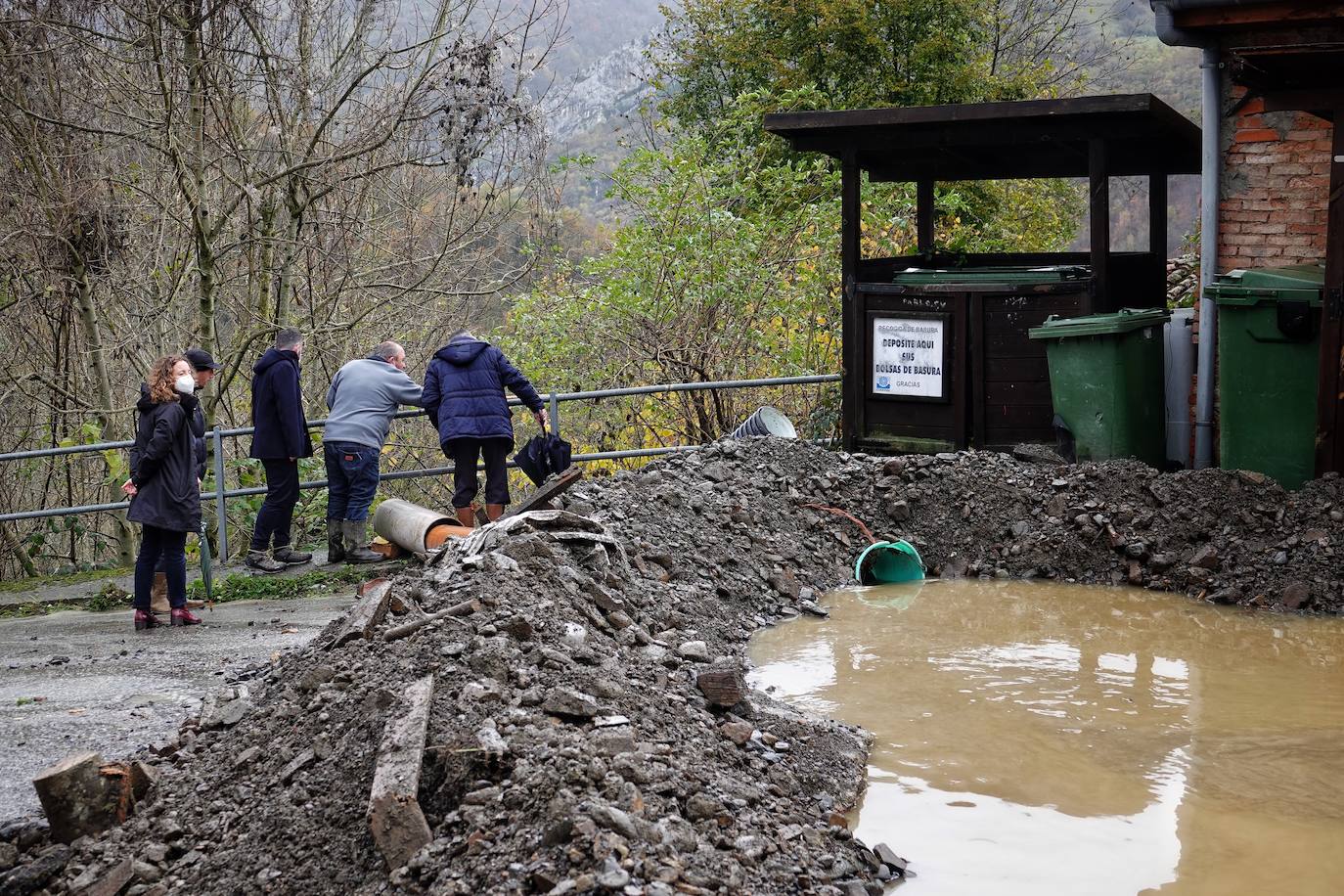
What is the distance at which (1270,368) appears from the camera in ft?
29.7

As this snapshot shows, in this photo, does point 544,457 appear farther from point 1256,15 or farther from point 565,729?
point 1256,15

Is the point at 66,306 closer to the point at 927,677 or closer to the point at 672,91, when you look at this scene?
the point at 927,677

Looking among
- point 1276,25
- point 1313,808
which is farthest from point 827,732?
point 1276,25

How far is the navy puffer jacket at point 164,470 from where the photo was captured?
8.12 metres

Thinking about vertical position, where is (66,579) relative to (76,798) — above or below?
below

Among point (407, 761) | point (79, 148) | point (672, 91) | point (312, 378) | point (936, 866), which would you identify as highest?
point (672, 91)

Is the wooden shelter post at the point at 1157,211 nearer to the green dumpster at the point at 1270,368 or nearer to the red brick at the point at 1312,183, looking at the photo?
the red brick at the point at 1312,183

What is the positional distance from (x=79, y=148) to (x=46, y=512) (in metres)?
4.12

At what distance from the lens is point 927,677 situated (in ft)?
21.8

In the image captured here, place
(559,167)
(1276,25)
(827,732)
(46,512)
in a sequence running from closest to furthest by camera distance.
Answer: (827,732)
(1276,25)
(46,512)
(559,167)

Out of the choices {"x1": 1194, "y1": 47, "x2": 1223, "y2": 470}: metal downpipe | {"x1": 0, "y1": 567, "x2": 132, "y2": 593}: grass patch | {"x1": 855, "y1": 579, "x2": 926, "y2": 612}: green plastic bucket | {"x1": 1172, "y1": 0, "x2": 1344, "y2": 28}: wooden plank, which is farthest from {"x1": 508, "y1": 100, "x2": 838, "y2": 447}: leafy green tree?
{"x1": 1172, "y1": 0, "x2": 1344, "y2": 28}: wooden plank

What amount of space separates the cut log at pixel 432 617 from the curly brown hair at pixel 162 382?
10.7 feet

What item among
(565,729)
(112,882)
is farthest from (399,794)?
(112,882)

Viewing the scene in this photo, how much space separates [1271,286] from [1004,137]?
2722mm
